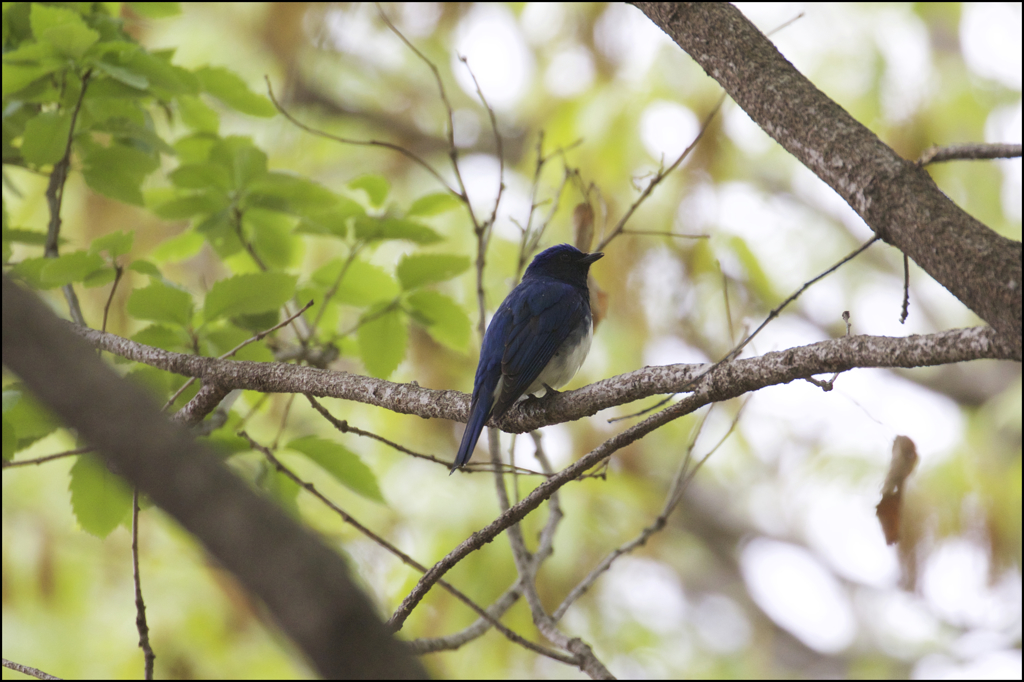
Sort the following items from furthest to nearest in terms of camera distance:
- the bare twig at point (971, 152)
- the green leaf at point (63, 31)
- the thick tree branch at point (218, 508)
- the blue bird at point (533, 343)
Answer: the blue bird at point (533, 343)
the green leaf at point (63, 31)
the bare twig at point (971, 152)
the thick tree branch at point (218, 508)

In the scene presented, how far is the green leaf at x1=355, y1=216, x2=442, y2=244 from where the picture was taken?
3536 mm

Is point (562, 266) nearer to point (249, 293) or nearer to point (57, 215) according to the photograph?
point (249, 293)

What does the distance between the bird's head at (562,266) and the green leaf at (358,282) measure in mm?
1322

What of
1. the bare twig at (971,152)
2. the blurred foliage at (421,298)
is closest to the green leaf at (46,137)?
the blurred foliage at (421,298)

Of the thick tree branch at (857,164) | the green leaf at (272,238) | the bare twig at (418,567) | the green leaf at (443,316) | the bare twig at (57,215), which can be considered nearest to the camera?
the thick tree branch at (857,164)

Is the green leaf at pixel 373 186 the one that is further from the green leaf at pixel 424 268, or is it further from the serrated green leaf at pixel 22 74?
the serrated green leaf at pixel 22 74

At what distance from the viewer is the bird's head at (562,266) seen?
4785mm

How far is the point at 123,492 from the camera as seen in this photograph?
2908 mm

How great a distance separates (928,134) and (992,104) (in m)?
1.09

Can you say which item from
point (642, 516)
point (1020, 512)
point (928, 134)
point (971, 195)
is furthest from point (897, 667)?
point (928, 134)

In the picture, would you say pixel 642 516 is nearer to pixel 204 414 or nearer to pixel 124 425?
pixel 204 414

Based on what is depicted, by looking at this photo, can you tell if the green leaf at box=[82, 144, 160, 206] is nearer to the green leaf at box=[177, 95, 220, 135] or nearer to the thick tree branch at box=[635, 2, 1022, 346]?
the green leaf at box=[177, 95, 220, 135]

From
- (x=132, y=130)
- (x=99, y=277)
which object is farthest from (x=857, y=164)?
(x=132, y=130)

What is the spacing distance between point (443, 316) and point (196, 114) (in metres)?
1.71
